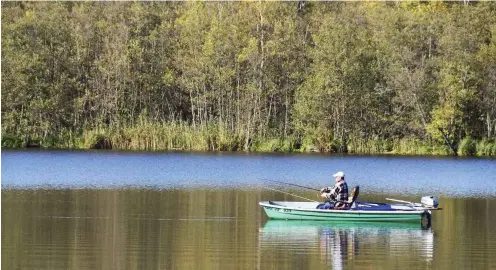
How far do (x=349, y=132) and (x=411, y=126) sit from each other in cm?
338

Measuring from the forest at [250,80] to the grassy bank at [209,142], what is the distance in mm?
72

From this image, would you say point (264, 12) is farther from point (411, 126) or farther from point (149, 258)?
point (149, 258)

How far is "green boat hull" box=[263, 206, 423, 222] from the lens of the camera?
2620 cm

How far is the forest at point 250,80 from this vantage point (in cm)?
5791

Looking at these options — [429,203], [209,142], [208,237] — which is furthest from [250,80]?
[208,237]

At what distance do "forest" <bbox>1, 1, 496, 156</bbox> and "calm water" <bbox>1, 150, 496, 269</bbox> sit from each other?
11548 mm

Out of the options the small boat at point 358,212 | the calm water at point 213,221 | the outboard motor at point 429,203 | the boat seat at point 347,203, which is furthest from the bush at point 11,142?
the outboard motor at point 429,203

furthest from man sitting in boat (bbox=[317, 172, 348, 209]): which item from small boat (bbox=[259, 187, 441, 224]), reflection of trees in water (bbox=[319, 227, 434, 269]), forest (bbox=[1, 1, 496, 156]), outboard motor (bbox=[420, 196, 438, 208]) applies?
forest (bbox=[1, 1, 496, 156])

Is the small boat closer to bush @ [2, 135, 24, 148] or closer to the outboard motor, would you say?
the outboard motor

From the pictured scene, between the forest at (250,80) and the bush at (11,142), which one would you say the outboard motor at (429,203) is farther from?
the bush at (11,142)

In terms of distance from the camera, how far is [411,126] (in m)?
58.4

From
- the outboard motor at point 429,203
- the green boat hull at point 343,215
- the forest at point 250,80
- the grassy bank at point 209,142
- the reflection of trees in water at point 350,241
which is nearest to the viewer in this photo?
the reflection of trees in water at point 350,241

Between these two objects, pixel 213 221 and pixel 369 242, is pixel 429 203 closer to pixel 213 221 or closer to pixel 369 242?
pixel 369 242

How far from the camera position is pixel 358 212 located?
1029 inches
